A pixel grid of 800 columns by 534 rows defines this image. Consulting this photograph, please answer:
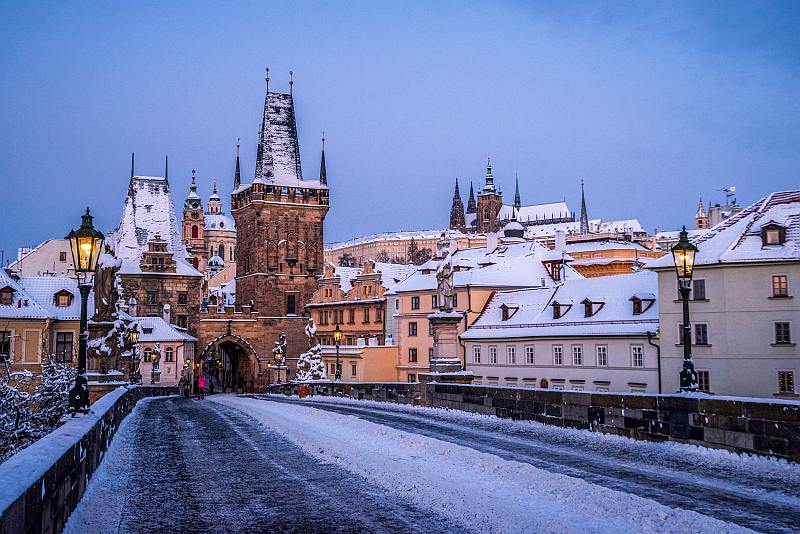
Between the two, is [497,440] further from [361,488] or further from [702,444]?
[361,488]

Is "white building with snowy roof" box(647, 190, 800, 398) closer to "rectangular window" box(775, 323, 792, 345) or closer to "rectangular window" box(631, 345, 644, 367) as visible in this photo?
"rectangular window" box(775, 323, 792, 345)

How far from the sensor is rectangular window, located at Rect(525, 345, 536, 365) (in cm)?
5138

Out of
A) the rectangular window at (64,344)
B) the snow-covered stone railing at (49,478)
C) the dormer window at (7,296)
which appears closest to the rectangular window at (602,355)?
the rectangular window at (64,344)

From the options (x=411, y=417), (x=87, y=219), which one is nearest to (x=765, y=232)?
(x=411, y=417)

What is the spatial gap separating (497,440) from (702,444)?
3.87 meters

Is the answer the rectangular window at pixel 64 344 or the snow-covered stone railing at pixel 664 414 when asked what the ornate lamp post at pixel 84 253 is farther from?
the rectangular window at pixel 64 344

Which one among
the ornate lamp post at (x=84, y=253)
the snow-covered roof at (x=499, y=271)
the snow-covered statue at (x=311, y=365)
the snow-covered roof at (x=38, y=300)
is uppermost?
the snow-covered roof at (x=499, y=271)

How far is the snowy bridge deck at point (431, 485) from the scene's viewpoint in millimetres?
8805

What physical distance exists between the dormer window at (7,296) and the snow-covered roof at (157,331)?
17.6 m

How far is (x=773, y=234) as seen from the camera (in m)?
38.4

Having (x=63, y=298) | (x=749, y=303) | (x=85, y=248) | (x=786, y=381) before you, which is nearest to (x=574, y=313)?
(x=749, y=303)

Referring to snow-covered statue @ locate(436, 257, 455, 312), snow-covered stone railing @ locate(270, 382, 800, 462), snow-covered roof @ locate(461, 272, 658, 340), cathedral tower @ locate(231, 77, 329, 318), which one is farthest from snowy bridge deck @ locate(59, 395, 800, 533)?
cathedral tower @ locate(231, 77, 329, 318)

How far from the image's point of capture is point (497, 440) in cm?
1622

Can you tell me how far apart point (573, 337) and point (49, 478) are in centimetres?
4303
